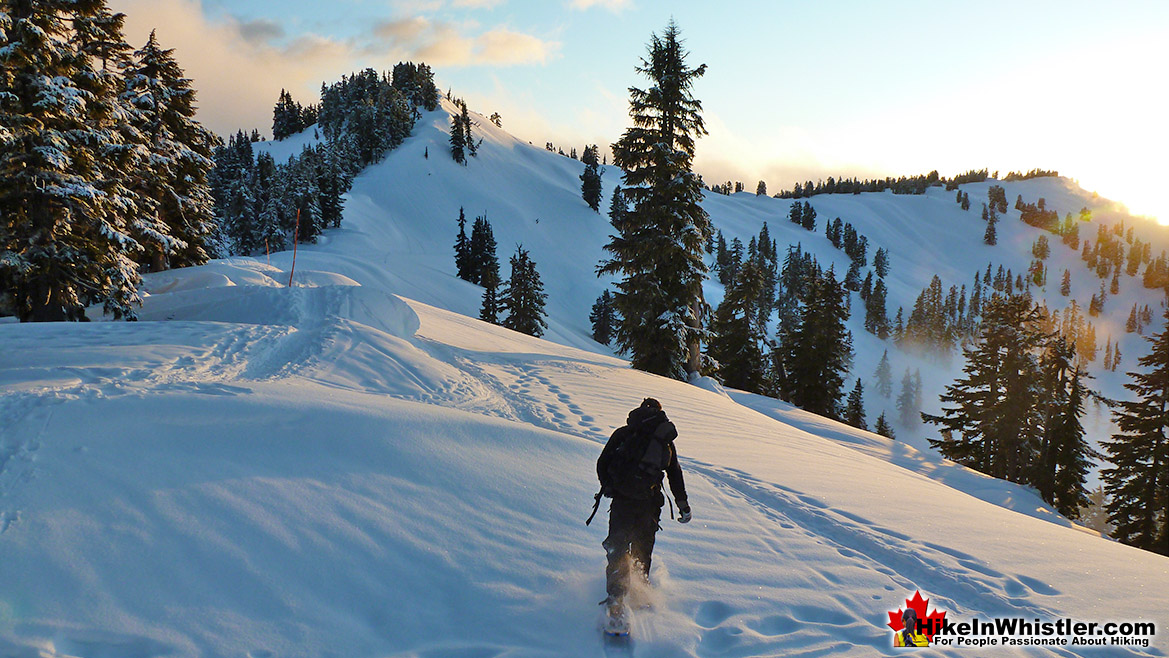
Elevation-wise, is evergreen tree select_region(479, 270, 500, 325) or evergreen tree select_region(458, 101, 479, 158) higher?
evergreen tree select_region(458, 101, 479, 158)

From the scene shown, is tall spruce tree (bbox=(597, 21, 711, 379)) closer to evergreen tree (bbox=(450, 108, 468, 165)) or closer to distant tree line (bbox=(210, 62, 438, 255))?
distant tree line (bbox=(210, 62, 438, 255))

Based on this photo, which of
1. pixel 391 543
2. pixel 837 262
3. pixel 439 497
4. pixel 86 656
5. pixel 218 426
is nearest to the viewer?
pixel 86 656

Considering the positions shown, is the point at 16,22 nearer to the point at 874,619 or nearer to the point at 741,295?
the point at 874,619

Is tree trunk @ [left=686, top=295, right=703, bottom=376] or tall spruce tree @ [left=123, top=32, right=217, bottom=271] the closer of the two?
tree trunk @ [left=686, top=295, right=703, bottom=376]

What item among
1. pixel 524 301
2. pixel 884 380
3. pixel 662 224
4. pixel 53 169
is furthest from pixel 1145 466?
pixel 884 380

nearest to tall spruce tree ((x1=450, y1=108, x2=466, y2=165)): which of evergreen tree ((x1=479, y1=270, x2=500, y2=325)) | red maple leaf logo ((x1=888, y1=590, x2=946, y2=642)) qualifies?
evergreen tree ((x1=479, y1=270, x2=500, y2=325))

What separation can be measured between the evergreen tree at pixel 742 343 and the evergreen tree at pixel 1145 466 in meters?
18.6

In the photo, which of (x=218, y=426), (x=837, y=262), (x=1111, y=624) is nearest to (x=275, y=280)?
(x=218, y=426)

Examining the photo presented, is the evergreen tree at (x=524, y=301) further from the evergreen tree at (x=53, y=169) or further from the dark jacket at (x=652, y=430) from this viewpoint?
the dark jacket at (x=652, y=430)

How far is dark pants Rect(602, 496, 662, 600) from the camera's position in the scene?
504 centimetres

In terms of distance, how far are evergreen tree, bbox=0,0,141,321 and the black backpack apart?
17738 millimetres

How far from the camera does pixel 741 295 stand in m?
39.5

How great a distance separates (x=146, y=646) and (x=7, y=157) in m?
17.0

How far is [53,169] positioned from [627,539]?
1864 centimetres
